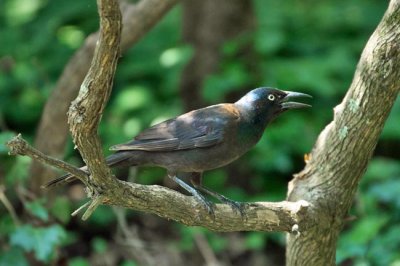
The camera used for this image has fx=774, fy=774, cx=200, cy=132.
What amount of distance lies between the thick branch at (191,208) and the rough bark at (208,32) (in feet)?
12.0

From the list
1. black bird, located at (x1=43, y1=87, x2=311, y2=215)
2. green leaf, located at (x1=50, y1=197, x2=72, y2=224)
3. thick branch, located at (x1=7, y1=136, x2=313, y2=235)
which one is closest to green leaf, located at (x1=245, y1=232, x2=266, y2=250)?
green leaf, located at (x1=50, y1=197, x2=72, y2=224)

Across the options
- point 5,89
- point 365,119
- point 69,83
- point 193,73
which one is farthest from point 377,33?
point 5,89

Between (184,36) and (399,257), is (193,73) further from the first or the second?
(399,257)

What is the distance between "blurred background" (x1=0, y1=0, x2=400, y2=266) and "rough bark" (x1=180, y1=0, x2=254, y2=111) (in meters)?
0.01

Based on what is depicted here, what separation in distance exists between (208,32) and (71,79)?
2.46 metres

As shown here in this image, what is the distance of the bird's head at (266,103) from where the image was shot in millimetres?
5566

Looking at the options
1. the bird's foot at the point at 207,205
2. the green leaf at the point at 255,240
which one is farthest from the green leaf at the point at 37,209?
the green leaf at the point at 255,240

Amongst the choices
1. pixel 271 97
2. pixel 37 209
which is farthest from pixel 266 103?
pixel 37 209

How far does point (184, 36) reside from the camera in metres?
8.77

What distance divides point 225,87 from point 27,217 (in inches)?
94.8

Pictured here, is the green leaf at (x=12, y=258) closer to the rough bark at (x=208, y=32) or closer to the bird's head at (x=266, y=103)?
the bird's head at (x=266, y=103)

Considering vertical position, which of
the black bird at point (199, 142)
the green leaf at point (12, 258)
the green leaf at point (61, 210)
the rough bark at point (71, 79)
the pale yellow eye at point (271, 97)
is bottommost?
the green leaf at point (12, 258)

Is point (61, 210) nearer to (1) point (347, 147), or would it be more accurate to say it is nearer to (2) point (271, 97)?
(2) point (271, 97)

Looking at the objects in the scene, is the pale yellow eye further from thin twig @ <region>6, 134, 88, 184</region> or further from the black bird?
thin twig @ <region>6, 134, 88, 184</region>
